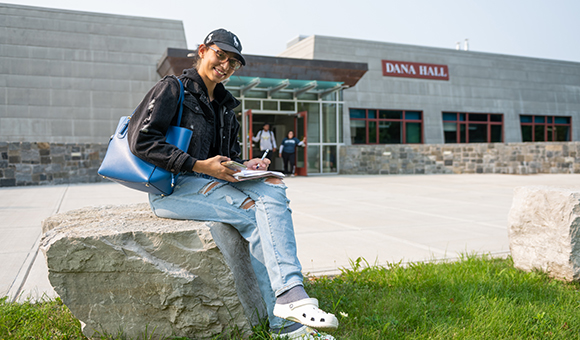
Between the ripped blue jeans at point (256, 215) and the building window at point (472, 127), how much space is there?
75.7 ft

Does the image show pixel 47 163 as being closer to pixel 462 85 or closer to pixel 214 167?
pixel 214 167

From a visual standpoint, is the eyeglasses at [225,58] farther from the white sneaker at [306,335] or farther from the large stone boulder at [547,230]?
the large stone boulder at [547,230]

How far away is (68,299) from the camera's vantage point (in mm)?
2166

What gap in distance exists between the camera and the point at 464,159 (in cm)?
1681

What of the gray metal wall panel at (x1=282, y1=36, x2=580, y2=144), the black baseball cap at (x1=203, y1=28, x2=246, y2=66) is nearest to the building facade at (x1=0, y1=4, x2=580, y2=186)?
the gray metal wall panel at (x1=282, y1=36, x2=580, y2=144)

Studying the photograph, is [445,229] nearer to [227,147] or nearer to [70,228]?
[227,147]

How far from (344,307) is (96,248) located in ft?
4.64

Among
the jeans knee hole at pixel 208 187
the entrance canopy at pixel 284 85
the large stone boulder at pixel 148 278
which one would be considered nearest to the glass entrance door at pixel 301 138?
the entrance canopy at pixel 284 85

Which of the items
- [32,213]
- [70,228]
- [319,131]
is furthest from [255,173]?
[319,131]

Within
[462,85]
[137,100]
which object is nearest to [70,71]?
[137,100]

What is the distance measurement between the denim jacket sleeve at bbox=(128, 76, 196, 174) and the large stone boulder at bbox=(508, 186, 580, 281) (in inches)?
99.2

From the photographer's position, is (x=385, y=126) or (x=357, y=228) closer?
(x=357, y=228)

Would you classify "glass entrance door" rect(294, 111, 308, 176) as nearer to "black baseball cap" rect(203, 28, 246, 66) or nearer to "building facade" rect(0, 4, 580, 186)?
"building facade" rect(0, 4, 580, 186)

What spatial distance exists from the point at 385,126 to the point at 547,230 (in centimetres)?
→ 1981
